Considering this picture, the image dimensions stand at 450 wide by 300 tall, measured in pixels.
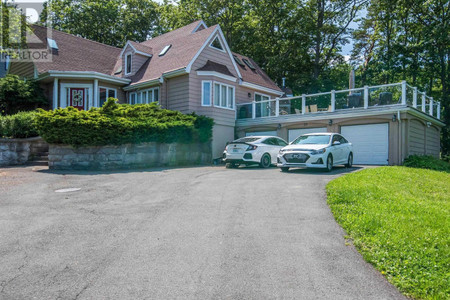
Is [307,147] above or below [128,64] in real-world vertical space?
below

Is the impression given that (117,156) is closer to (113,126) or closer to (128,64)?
(113,126)

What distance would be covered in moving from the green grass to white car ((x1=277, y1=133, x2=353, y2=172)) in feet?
12.9

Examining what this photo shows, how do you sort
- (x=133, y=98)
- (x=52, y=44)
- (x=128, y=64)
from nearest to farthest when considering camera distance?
(x=52, y=44)
(x=133, y=98)
(x=128, y=64)

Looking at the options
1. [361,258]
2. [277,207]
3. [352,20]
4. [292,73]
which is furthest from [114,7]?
[361,258]

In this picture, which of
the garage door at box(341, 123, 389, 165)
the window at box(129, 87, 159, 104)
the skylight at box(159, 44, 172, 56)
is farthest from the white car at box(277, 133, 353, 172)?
the skylight at box(159, 44, 172, 56)

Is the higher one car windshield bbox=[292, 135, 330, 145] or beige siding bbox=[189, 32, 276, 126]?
beige siding bbox=[189, 32, 276, 126]

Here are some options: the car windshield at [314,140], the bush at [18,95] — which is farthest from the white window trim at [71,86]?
the car windshield at [314,140]

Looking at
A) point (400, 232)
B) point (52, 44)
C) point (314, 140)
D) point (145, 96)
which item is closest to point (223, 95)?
point (145, 96)

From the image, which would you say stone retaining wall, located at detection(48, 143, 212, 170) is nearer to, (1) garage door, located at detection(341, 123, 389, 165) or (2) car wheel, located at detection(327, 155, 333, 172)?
(2) car wheel, located at detection(327, 155, 333, 172)

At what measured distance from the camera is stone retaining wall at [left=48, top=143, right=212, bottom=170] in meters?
13.6

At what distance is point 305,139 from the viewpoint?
14.7m

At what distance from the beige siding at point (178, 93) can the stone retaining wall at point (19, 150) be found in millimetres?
7591

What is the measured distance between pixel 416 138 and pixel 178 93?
44.2 ft

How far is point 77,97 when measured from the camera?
20.7 meters
